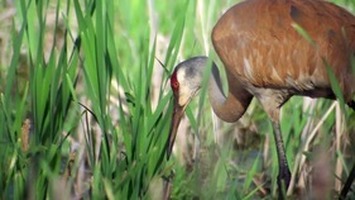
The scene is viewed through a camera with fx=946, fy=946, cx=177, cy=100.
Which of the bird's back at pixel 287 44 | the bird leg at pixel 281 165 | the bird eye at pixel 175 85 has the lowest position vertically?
the bird leg at pixel 281 165

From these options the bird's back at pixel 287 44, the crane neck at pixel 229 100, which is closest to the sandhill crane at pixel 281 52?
the bird's back at pixel 287 44

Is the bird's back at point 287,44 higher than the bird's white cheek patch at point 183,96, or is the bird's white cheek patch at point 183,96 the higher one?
the bird's back at point 287,44

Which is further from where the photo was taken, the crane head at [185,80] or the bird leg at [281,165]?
the crane head at [185,80]

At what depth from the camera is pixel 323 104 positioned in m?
4.79

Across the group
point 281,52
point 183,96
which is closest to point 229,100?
point 183,96

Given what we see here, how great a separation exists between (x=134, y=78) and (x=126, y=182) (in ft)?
7.15

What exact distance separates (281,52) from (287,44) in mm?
64

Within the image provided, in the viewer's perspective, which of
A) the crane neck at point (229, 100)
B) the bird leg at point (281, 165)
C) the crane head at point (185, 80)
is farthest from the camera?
the crane neck at point (229, 100)

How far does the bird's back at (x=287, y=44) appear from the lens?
400 cm

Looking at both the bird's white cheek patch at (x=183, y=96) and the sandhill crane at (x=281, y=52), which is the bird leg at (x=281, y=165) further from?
the bird's white cheek patch at (x=183, y=96)

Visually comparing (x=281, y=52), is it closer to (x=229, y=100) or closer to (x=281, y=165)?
(x=281, y=165)

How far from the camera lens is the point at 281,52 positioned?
422cm

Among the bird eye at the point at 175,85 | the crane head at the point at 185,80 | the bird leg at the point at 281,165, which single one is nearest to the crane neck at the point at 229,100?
the crane head at the point at 185,80

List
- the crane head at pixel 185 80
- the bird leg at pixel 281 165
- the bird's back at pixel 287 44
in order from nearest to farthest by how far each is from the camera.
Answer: the bird's back at pixel 287 44
the bird leg at pixel 281 165
the crane head at pixel 185 80
